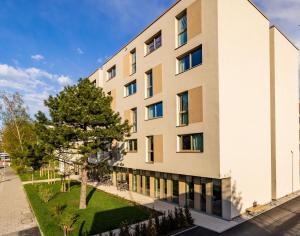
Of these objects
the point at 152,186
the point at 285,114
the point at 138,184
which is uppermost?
the point at 285,114

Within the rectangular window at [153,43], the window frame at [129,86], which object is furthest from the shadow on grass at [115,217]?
the rectangular window at [153,43]

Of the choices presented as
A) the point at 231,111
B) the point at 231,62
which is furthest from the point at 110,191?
the point at 231,62

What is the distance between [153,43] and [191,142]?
980 cm

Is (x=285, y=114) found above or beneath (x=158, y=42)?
beneath

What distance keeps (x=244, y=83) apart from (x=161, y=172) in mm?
9338

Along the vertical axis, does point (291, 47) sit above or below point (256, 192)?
above

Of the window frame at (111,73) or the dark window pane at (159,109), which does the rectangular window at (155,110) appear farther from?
the window frame at (111,73)

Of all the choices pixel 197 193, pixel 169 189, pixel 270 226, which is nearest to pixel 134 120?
pixel 169 189

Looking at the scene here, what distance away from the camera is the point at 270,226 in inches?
523

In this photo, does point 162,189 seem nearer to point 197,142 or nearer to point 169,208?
point 169,208

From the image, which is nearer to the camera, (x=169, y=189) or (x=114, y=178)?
(x=169, y=189)

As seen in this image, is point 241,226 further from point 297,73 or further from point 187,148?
point 297,73

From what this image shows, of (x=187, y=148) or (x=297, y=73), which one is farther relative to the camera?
(x=297, y=73)

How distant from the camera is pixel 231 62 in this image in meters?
15.3
